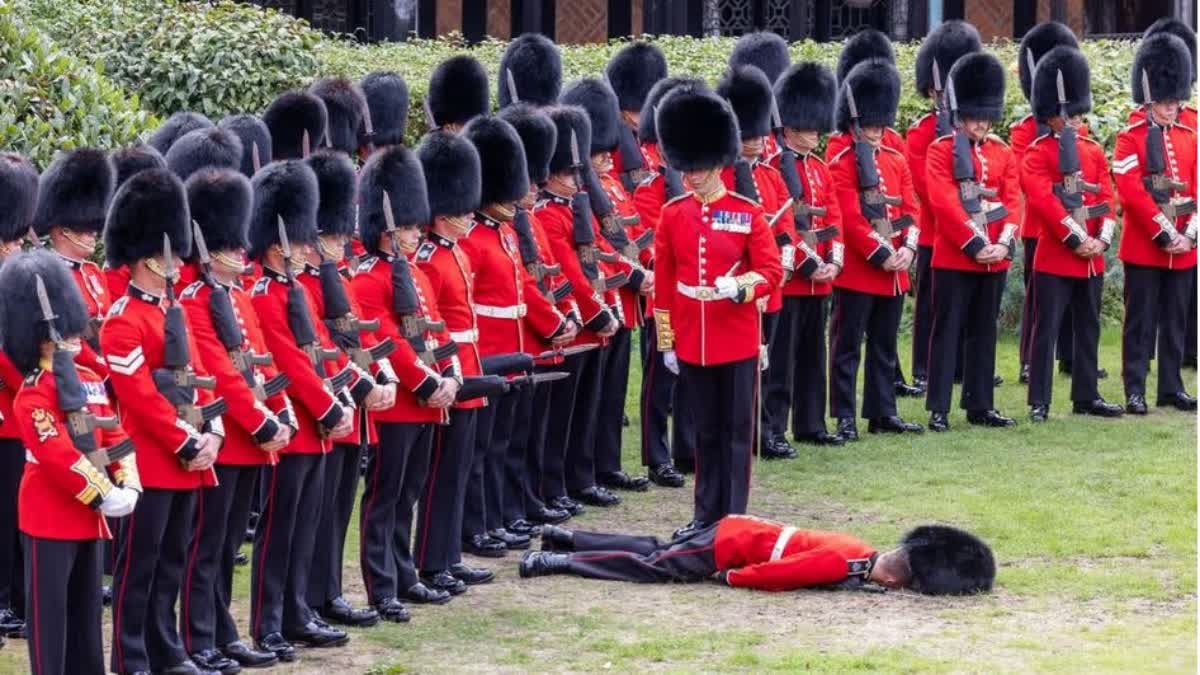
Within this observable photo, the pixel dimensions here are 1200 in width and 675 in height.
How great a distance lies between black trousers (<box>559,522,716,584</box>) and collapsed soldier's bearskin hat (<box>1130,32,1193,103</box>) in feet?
14.7

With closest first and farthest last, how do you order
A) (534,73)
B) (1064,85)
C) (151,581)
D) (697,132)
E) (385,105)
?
(151,581)
(697,132)
(385,105)
(534,73)
(1064,85)

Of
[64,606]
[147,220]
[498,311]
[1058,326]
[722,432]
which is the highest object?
[147,220]

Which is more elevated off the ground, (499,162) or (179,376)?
(499,162)

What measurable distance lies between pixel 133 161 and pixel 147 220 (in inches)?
43.1

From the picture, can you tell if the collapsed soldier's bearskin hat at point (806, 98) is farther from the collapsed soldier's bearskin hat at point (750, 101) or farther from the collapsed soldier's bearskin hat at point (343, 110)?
the collapsed soldier's bearskin hat at point (343, 110)

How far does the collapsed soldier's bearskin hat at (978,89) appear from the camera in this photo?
40.1 feet

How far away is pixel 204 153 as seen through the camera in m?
9.18

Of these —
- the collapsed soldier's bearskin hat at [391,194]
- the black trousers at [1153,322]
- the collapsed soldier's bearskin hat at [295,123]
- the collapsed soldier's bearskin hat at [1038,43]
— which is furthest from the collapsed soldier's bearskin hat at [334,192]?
the collapsed soldier's bearskin hat at [1038,43]

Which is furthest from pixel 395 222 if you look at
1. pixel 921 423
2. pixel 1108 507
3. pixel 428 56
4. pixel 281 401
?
pixel 428 56

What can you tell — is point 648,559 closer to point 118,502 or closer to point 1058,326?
point 118,502

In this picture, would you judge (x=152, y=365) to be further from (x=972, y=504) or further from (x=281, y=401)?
(x=972, y=504)

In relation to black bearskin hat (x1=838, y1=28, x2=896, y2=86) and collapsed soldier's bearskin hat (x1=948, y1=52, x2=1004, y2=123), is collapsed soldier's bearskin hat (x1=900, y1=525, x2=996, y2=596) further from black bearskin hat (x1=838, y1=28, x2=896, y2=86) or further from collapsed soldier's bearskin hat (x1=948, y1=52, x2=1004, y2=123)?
black bearskin hat (x1=838, y1=28, x2=896, y2=86)

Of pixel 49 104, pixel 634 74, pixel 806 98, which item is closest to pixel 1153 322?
pixel 806 98

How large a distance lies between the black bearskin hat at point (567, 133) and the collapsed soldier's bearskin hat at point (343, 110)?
34.2 inches
